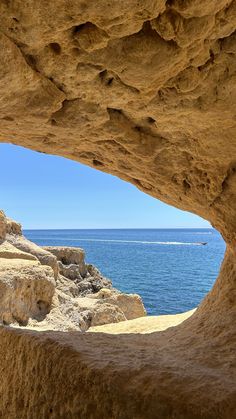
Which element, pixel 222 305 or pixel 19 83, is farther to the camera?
pixel 222 305

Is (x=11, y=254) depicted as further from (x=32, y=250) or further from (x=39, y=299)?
(x=39, y=299)

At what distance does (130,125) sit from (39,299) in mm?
5833

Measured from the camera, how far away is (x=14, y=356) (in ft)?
14.3

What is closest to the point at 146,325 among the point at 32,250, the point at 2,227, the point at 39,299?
the point at 39,299

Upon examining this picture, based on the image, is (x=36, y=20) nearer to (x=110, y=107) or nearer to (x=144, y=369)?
(x=110, y=107)

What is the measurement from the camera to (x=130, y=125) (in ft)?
16.4

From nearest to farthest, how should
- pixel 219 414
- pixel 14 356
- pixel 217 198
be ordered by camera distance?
1. pixel 219 414
2. pixel 14 356
3. pixel 217 198

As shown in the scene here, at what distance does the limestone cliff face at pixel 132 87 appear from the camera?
2.97 metres

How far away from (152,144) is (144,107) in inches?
39.5

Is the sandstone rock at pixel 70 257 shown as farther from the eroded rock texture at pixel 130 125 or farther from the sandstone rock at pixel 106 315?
the eroded rock texture at pixel 130 125

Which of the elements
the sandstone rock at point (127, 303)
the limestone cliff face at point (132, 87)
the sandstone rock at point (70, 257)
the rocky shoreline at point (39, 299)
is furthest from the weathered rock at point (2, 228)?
the limestone cliff face at point (132, 87)

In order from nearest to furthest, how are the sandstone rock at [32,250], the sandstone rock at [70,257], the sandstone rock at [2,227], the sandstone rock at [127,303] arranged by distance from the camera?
1. the sandstone rock at [2,227]
2. the sandstone rock at [32,250]
3. the sandstone rock at [127,303]
4. the sandstone rock at [70,257]

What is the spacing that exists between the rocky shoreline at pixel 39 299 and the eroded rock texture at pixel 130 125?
13.0ft

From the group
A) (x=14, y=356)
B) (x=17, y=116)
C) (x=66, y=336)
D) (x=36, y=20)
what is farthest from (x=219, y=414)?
(x=17, y=116)
